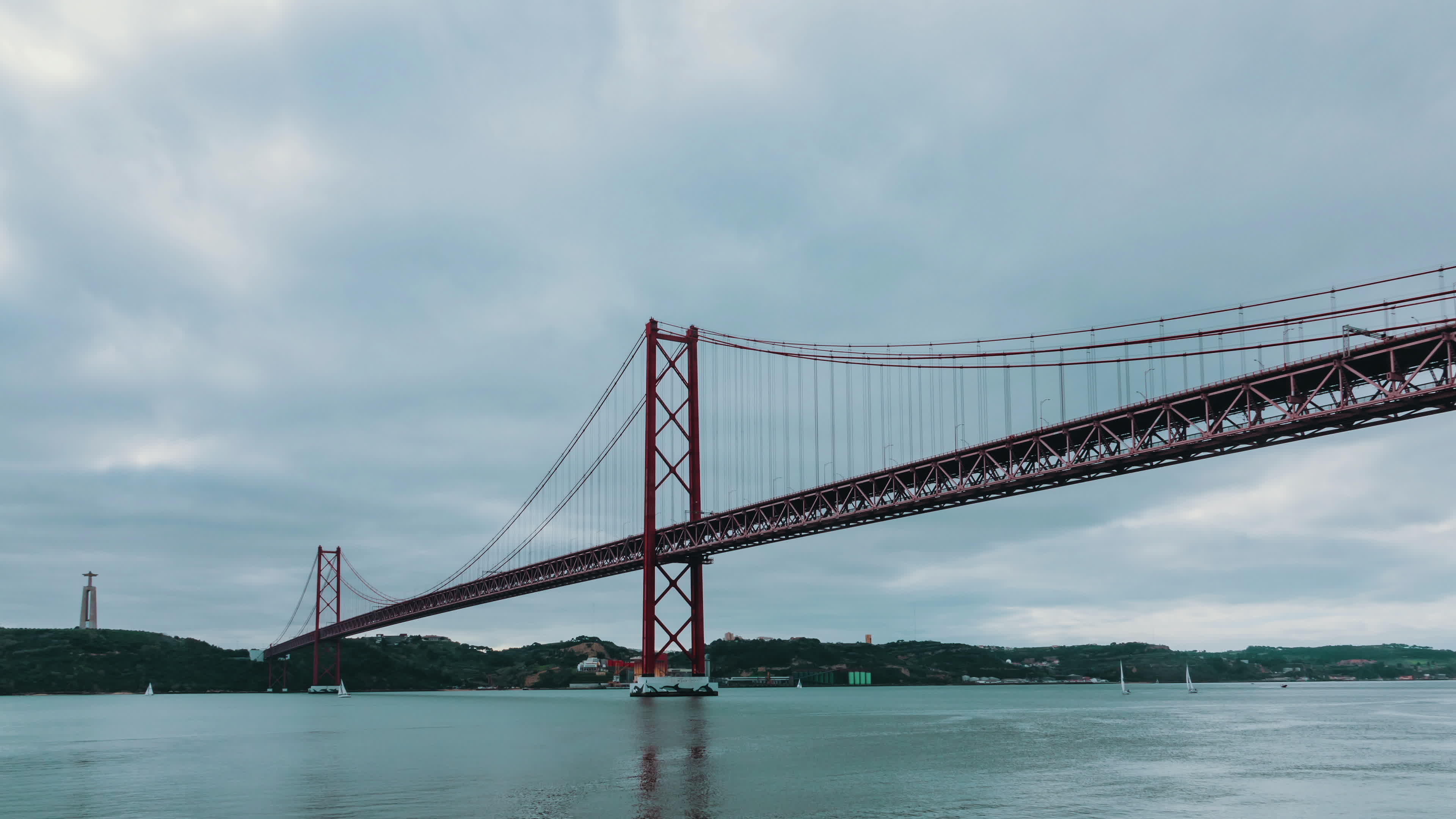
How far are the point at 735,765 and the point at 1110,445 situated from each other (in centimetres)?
2157

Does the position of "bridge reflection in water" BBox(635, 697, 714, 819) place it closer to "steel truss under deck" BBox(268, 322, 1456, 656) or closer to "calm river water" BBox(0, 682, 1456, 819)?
"calm river water" BBox(0, 682, 1456, 819)

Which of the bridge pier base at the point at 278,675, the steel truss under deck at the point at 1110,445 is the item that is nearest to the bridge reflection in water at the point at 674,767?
the steel truss under deck at the point at 1110,445

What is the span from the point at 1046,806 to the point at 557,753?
1817 cm

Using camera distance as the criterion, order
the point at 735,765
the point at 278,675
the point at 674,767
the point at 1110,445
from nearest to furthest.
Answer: the point at 674,767
the point at 735,765
the point at 1110,445
the point at 278,675

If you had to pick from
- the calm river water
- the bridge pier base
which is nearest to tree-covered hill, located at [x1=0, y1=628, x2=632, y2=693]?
the bridge pier base

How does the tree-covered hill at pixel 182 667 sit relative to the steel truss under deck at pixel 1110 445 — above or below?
below

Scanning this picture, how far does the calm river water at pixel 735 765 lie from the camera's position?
22.7 metres

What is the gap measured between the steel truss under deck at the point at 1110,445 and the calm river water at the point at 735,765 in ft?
32.9

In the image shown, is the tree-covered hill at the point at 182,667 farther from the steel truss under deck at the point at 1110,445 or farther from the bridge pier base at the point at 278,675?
the steel truss under deck at the point at 1110,445

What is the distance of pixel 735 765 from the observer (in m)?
30.3

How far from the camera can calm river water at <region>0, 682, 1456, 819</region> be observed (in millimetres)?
22672

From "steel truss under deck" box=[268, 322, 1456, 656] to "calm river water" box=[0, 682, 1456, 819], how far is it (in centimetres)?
1002

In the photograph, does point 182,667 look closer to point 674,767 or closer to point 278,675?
point 278,675

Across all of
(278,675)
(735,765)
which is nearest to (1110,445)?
(735,765)
